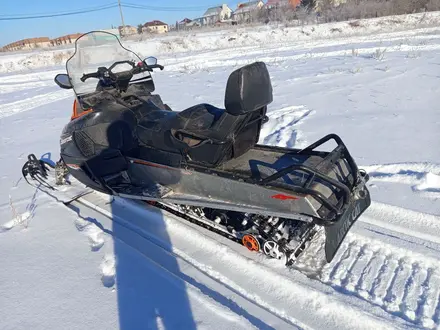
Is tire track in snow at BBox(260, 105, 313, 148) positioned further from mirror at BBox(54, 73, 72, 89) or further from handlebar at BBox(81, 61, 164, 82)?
mirror at BBox(54, 73, 72, 89)

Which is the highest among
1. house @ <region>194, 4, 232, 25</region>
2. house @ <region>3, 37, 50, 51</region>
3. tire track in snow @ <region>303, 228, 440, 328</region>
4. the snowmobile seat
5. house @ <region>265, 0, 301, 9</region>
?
house @ <region>194, 4, 232, 25</region>

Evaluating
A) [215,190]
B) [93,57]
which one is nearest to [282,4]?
[93,57]

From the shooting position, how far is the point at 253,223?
8.45 feet

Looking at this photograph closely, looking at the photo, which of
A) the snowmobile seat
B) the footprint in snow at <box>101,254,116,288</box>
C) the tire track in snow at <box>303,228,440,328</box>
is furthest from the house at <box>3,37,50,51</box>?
the tire track in snow at <box>303,228,440,328</box>

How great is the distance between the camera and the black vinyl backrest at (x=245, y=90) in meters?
2.32

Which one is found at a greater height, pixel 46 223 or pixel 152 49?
pixel 152 49

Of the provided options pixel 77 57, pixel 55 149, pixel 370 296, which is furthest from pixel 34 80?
pixel 370 296

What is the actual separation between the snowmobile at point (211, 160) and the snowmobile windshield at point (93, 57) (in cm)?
1

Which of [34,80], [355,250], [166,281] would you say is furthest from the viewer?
[34,80]

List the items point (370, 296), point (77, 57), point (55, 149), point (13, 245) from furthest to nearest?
point (55, 149) → point (77, 57) → point (13, 245) → point (370, 296)

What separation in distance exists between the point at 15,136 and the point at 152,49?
42.4 ft

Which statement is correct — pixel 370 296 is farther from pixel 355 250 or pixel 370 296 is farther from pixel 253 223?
pixel 253 223

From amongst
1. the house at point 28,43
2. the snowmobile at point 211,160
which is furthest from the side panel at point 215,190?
the house at point 28,43

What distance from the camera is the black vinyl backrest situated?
2.32 m
